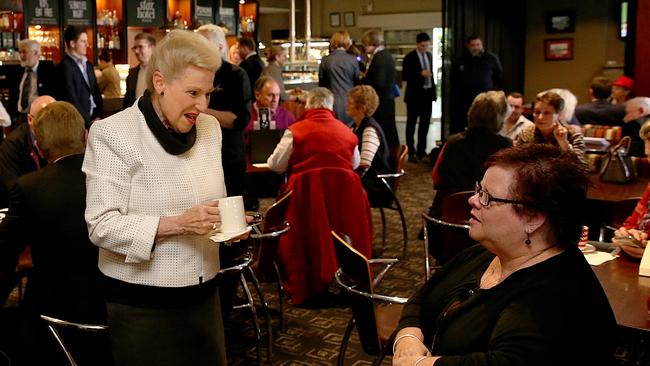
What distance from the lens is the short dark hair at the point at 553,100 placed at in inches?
Answer: 213

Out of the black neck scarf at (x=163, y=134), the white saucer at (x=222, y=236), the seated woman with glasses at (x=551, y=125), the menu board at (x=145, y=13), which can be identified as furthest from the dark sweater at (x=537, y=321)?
the menu board at (x=145, y=13)

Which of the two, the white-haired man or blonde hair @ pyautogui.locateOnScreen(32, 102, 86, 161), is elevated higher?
blonde hair @ pyautogui.locateOnScreen(32, 102, 86, 161)

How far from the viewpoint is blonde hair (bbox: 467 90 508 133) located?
4836 millimetres

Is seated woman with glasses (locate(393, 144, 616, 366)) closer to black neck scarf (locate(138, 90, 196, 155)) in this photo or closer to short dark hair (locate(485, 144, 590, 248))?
short dark hair (locate(485, 144, 590, 248))

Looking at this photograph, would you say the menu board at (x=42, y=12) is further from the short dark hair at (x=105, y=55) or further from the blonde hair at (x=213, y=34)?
the blonde hair at (x=213, y=34)

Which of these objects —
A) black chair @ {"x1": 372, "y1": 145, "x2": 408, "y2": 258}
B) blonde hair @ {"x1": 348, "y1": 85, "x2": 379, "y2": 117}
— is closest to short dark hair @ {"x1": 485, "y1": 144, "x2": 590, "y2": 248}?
black chair @ {"x1": 372, "y1": 145, "x2": 408, "y2": 258}

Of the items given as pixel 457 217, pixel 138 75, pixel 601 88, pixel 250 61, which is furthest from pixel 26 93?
pixel 601 88

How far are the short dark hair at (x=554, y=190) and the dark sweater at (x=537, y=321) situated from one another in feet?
0.21

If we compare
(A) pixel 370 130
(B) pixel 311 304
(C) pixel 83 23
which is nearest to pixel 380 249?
(A) pixel 370 130

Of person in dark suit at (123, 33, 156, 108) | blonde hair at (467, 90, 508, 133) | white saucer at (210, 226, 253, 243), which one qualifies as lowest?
white saucer at (210, 226, 253, 243)

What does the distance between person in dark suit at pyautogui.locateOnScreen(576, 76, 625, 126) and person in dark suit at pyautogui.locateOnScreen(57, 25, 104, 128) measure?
4.54 metres

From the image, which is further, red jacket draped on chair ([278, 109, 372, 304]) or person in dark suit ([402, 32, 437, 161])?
person in dark suit ([402, 32, 437, 161])

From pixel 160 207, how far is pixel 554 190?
1052 mm

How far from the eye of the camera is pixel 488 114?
15.9 ft
